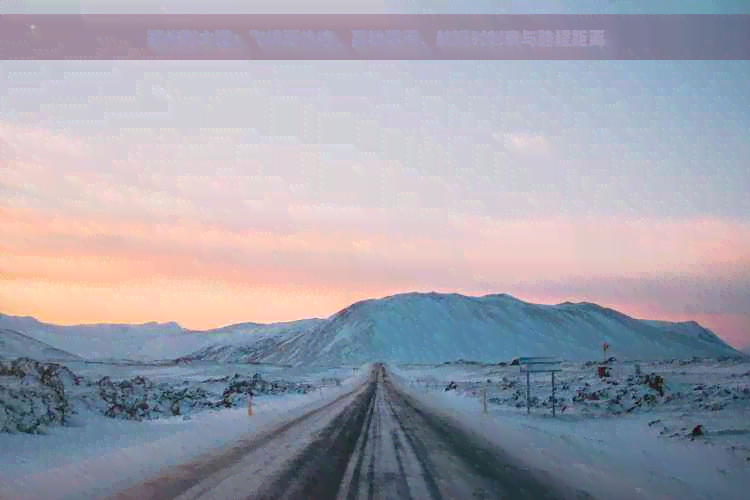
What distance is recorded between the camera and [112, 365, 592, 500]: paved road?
13195mm

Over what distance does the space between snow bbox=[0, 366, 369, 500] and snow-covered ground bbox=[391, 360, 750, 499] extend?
28.5 feet

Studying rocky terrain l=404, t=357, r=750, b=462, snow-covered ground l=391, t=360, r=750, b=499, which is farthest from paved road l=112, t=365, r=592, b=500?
rocky terrain l=404, t=357, r=750, b=462

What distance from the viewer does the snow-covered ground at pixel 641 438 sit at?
1666 centimetres

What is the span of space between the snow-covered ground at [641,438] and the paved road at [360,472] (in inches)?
51.2

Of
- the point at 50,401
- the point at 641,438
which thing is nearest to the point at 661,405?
the point at 641,438

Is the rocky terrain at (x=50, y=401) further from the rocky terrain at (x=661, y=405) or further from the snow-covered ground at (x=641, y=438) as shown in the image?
the rocky terrain at (x=661, y=405)

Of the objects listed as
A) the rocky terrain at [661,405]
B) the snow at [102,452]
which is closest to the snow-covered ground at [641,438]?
the rocky terrain at [661,405]

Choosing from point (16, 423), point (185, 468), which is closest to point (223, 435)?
point (16, 423)

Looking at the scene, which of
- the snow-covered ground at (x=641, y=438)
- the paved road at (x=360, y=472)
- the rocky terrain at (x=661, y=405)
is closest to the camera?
the paved road at (x=360, y=472)

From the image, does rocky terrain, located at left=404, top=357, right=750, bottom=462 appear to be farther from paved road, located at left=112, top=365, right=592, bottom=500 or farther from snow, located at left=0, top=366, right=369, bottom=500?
snow, located at left=0, top=366, right=369, bottom=500

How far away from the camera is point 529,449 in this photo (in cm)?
2086

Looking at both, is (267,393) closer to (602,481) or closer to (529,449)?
(529,449)

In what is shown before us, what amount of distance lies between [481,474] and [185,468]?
6349 millimetres

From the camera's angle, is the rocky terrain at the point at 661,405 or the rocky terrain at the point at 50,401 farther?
the rocky terrain at the point at 661,405
